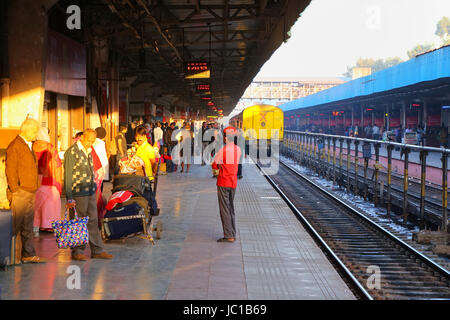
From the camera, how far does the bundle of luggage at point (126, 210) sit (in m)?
8.62

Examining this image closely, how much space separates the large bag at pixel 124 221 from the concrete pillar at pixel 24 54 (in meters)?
2.40

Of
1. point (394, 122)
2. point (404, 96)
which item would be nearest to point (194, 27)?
point (404, 96)

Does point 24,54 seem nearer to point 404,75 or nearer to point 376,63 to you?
point 404,75

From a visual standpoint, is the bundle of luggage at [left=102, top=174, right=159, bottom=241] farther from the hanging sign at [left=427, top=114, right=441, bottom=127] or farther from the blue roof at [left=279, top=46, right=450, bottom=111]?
the hanging sign at [left=427, top=114, right=441, bottom=127]

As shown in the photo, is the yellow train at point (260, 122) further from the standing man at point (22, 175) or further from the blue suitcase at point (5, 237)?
the blue suitcase at point (5, 237)

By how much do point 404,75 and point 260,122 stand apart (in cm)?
1151

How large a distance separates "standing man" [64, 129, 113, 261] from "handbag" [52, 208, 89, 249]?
21 centimetres

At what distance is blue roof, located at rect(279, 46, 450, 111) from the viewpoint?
870 inches

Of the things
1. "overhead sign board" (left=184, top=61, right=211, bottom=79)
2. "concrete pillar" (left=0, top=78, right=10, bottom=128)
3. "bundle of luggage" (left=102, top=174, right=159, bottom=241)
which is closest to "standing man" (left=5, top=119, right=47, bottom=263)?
"bundle of luggage" (left=102, top=174, right=159, bottom=241)

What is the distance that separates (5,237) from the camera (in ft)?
23.2

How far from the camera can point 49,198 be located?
31.7 ft

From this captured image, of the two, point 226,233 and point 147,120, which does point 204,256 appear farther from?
point 147,120

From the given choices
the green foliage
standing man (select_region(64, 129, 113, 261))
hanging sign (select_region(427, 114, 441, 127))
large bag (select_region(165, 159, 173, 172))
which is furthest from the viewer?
the green foliage
